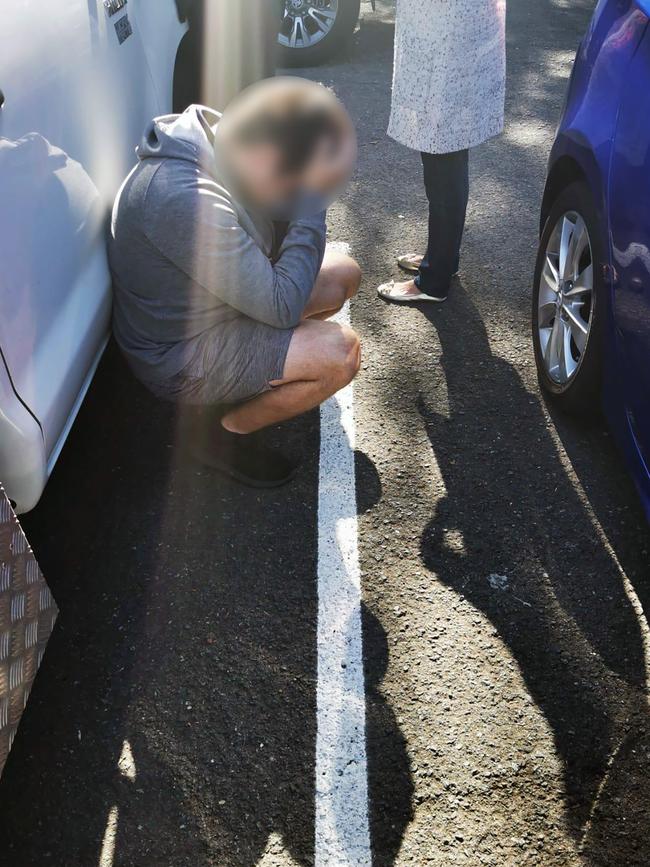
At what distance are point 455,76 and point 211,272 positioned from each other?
4.17ft

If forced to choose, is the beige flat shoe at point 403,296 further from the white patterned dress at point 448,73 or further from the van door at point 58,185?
the van door at point 58,185

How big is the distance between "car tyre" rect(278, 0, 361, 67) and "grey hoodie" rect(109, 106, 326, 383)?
432cm

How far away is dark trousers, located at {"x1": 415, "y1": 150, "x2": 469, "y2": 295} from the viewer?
3223 mm

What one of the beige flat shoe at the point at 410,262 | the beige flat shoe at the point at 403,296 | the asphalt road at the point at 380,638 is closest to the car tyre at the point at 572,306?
the asphalt road at the point at 380,638

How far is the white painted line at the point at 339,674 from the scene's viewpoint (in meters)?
1.90

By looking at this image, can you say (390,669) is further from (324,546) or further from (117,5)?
(117,5)

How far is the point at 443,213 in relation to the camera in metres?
3.32

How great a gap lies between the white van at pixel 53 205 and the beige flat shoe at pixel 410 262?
1.54 meters

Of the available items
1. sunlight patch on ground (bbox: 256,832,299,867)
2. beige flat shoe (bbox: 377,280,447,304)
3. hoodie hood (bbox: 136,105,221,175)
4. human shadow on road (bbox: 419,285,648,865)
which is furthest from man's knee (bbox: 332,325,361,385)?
sunlight patch on ground (bbox: 256,832,299,867)

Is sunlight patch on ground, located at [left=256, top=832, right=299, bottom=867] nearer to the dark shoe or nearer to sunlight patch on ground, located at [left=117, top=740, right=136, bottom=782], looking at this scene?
sunlight patch on ground, located at [left=117, top=740, right=136, bottom=782]

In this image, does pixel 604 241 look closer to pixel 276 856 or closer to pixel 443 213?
pixel 443 213

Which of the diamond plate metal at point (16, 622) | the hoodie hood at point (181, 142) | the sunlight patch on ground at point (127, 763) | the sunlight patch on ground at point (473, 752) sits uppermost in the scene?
the hoodie hood at point (181, 142)

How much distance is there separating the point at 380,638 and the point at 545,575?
527 millimetres

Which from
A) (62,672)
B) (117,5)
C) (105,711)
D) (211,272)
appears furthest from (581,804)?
(117,5)
